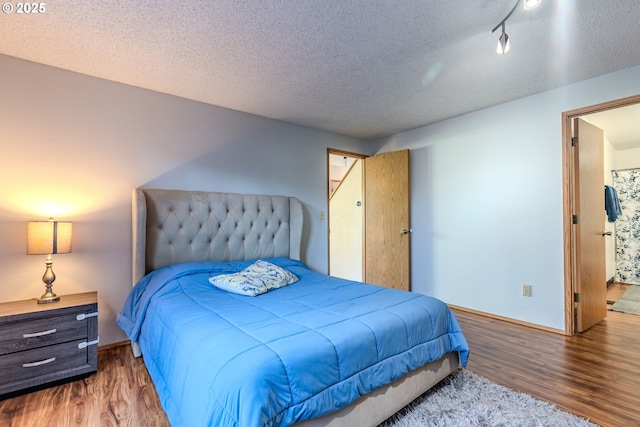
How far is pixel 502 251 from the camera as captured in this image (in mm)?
3240

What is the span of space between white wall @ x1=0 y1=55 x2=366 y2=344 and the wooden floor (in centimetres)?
66

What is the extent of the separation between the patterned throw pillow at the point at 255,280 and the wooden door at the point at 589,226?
2784 mm

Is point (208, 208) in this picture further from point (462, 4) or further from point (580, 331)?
point (580, 331)

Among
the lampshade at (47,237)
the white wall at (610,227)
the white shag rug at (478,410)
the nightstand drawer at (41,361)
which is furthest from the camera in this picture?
the white wall at (610,227)

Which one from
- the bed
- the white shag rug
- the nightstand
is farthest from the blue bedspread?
the nightstand

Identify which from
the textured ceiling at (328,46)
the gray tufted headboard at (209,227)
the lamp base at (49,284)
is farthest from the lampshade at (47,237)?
the textured ceiling at (328,46)

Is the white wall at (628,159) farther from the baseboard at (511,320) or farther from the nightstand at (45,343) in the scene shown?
the nightstand at (45,343)

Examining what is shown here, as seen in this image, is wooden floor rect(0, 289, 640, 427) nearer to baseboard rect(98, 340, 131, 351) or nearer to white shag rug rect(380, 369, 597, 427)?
baseboard rect(98, 340, 131, 351)

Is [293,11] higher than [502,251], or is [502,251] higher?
[293,11]

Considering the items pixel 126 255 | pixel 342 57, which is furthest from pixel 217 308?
pixel 342 57

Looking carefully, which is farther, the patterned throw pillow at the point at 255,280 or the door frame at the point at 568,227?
the door frame at the point at 568,227

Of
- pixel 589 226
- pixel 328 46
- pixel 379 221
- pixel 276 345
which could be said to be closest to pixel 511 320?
pixel 589 226

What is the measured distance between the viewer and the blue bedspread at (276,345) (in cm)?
114

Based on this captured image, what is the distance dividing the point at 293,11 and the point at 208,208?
1.94 meters
